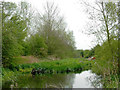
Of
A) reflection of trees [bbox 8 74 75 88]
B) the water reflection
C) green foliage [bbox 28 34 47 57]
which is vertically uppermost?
green foliage [bbox 28 34 47 57]

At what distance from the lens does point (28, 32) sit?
70.8 feet

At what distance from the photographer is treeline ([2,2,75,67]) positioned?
10.1m

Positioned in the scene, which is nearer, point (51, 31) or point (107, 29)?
point (107, 29)

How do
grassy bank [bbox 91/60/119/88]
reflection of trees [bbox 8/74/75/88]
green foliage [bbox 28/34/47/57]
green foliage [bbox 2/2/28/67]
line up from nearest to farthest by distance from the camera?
grassy bank [bbox 91/60/119/88], reflection of trees [bbox 8/74/75/88], green foliage [bbox 2/2/28/67], green foliage [bbox 28/34/47/57]

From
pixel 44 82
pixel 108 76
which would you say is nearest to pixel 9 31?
pixel 44 82

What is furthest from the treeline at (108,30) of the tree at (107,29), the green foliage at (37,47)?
the green foliage at (37,47)

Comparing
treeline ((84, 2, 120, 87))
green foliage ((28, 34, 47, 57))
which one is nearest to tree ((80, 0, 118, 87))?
treeline ((84, 2, 120, 87))

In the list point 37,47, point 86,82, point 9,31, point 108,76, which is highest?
point 9,31

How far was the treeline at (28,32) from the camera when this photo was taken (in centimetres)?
1013

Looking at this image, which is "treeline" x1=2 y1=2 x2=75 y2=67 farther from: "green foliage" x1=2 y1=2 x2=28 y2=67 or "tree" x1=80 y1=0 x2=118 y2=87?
"tree" x1=80 y1=0 x2=118 y2=87

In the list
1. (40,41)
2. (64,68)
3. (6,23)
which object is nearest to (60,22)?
(40,41)

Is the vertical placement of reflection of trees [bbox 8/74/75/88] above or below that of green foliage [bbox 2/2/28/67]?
below

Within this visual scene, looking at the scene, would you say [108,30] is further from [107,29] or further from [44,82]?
[44,82]

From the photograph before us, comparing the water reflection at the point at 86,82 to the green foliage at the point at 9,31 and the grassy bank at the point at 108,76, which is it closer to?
the grassy bank at the point at 108,76
